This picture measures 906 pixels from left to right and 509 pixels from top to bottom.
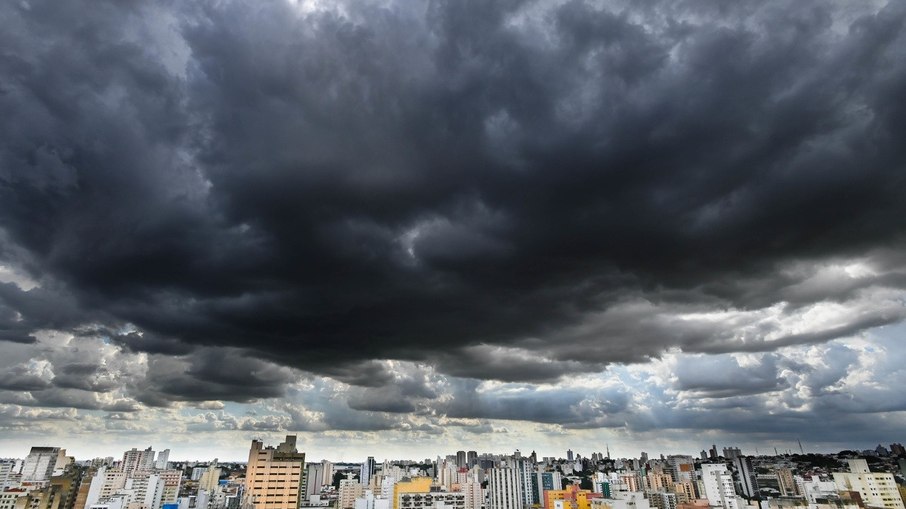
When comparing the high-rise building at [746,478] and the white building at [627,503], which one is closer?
the white building at [627,503]

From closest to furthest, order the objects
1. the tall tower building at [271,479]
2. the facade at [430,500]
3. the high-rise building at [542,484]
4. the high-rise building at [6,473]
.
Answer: the tall tower building at [271,479], the facade at [430,500], the high-rise building at [6,473], the high-rise building at [542,484]

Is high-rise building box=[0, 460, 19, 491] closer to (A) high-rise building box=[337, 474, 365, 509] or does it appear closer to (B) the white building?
(A) high-rise building box=[337, 474, 365, 509]

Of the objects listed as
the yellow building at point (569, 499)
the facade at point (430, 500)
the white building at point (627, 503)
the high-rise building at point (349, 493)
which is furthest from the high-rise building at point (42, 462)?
the white building at point (627, 503)

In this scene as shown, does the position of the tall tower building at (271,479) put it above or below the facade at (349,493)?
above

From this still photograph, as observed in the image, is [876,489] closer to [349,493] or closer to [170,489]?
[349,493]

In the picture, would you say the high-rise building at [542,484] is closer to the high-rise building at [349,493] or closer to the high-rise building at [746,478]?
the high-rise building at [349,493]

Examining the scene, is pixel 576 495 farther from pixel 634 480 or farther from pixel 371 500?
pixel 634 480

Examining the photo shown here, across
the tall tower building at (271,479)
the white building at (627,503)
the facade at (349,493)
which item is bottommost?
the facade at (349,493)

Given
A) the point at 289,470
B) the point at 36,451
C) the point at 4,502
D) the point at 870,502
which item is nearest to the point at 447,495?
the point at 289,470

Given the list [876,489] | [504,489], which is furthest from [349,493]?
[876,489]

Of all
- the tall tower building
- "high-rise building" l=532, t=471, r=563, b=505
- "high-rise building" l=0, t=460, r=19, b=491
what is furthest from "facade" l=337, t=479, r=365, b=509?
"high-rise building" l=0, t=460, r=19, b=491
